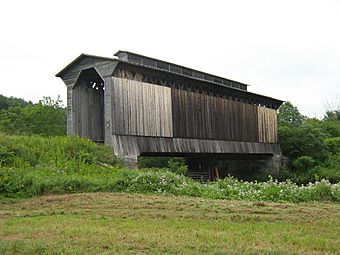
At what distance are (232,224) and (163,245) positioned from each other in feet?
6.93

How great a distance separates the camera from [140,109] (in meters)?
22.1

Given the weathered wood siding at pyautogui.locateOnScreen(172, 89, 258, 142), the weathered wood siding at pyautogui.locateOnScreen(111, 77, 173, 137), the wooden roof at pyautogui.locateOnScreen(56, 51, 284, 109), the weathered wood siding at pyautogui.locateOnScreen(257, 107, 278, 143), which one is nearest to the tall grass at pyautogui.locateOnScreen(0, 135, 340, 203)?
the weathered wood siding at pyautogui.locateOnScreen(111, 77, 173, 137)

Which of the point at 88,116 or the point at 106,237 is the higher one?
the point at 88,116

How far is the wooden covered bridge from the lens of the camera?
2108 cm

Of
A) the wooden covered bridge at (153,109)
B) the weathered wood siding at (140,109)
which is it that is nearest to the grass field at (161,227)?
the weathered wood siding at (140,109)

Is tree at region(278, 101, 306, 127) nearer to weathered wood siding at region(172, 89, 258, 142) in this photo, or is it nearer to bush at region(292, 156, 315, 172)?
bush at region(292, 156, 315, 172)

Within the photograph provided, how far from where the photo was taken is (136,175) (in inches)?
534

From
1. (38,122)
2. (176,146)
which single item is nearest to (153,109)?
(176,146)

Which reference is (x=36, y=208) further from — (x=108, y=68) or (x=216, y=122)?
(x=216, y=122)

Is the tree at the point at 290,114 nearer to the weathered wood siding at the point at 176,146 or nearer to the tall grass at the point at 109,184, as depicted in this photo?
the weathered wood siding at the point at 176,146

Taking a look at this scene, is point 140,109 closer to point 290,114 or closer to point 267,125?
point 267,125

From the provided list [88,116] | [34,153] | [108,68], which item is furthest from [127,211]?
[88,116]

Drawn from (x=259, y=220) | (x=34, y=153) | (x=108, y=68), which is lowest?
(x=259, y=220)

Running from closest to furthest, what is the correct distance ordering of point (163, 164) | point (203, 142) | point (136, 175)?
point (136, 175), point (203, 142), point (163, 164)
